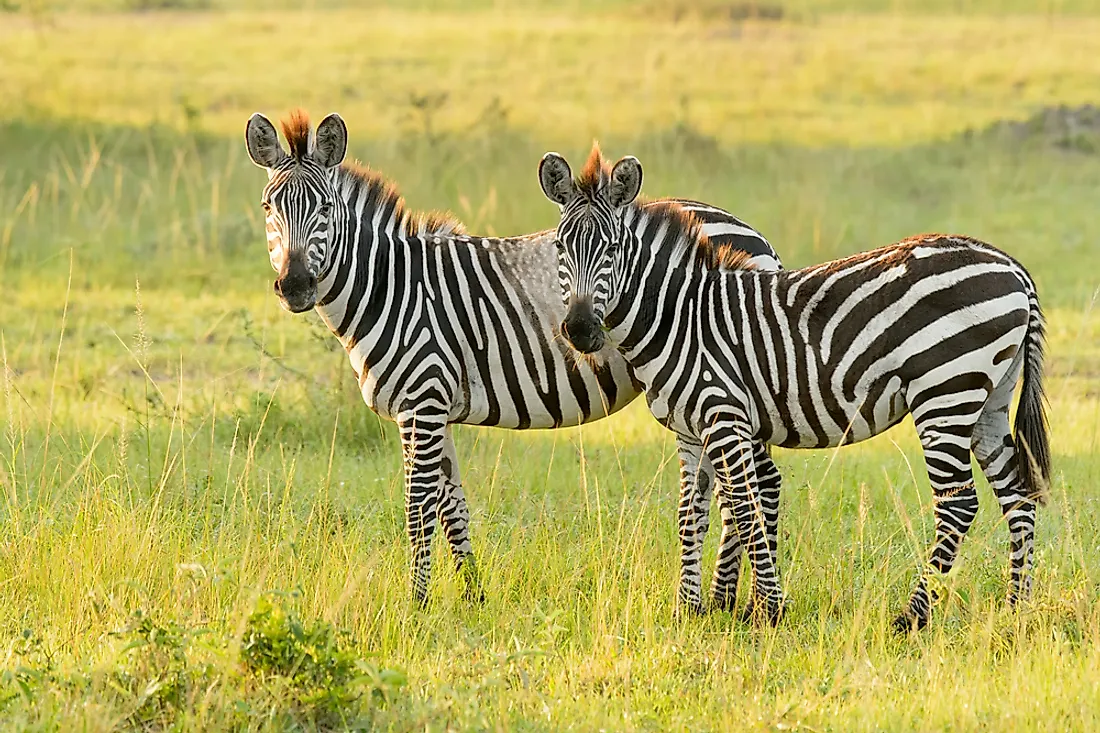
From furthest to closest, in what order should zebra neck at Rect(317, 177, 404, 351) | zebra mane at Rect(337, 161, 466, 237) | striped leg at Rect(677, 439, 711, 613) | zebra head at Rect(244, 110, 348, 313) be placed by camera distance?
1. zebra mane at Rect(337, 161, 466, 237)
2. zebra neck at Rect(317, 177, 404, 351)
3. striped leg at Rect(677, 439, 711, 613)
4. zebra head at Rect(244, 110, 348, 313)

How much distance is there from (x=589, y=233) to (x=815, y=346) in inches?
43.2

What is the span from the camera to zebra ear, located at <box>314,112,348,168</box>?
625 centimetres

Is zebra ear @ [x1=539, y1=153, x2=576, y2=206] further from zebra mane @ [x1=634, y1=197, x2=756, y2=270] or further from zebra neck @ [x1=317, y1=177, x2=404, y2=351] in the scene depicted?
zebra neck @ [x1=317, y1=177, x2=404, y2=351]

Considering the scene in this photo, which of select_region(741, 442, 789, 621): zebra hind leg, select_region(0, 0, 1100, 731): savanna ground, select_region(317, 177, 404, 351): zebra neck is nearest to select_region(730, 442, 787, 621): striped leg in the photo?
select_region(741, 442, 789, 621): zebra hind leg

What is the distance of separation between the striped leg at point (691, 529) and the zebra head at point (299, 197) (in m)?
1.85

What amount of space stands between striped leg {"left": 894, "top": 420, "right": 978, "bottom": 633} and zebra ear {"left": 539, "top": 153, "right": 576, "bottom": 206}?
1.80m

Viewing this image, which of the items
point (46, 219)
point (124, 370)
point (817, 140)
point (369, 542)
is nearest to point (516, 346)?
point (369, 542)

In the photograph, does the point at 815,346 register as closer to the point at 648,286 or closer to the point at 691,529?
the point at 648,286

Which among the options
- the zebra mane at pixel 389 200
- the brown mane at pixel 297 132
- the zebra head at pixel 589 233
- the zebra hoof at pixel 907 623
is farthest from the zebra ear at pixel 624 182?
the zebra hoof at pixel 907 623

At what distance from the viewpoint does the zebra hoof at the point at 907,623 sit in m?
6.03

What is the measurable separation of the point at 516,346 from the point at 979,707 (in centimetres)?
273

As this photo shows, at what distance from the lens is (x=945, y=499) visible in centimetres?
597

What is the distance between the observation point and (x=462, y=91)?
2252cm

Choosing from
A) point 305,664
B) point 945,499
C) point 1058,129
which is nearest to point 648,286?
point 945,499
